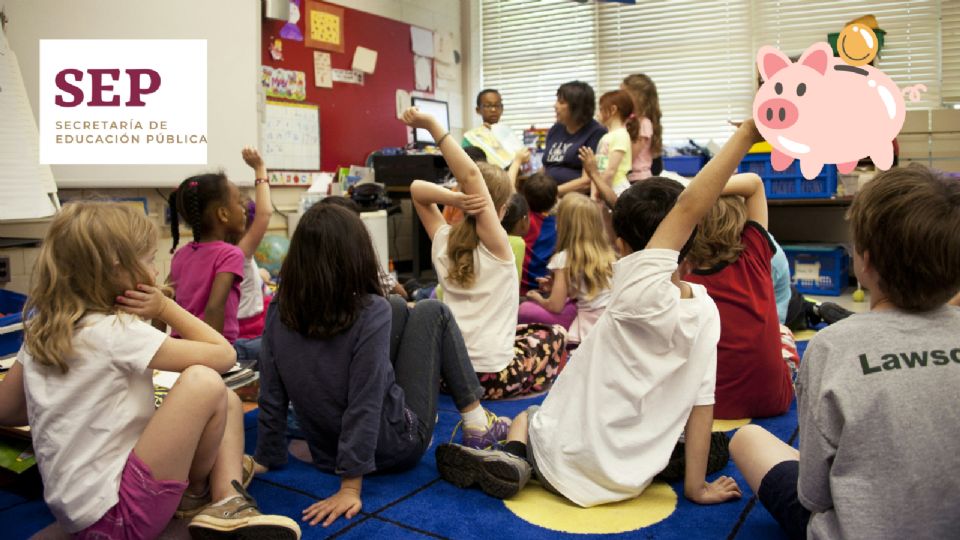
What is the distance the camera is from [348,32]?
16.0 ft

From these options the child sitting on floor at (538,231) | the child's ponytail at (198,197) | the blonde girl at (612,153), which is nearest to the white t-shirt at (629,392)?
the child's ponytail at (198,197)

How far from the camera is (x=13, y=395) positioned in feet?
4.36

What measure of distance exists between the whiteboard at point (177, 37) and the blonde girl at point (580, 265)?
186 centimetres

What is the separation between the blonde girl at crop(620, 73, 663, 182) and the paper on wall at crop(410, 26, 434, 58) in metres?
1.90

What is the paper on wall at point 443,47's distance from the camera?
5.62 metres

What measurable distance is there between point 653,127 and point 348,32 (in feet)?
7.01

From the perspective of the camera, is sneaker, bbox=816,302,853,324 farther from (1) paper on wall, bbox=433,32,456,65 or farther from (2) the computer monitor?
(1) paper on wall, bbox=433,32,456,65

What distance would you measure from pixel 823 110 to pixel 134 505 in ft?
4.36

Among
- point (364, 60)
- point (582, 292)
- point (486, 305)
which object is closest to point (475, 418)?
point (486, 305)

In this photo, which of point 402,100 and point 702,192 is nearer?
point 702,192

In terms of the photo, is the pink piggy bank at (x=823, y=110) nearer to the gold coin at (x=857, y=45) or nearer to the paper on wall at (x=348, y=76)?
the gold coin at (x=857, y=45)

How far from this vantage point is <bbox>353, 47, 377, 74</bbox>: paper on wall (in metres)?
4.93

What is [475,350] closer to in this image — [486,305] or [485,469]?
[486,305]

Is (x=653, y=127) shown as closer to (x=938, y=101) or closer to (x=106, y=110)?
(x=938, y=101)
